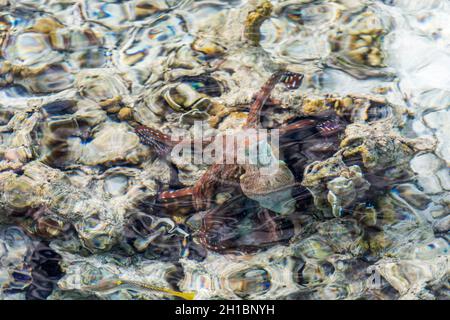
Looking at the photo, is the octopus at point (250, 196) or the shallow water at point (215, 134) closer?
the octopus at point (250, 196)

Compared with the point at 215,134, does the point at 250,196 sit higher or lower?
lower

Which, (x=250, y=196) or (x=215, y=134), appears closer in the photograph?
(x=250, y=196)

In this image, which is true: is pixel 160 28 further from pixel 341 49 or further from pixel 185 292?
pixel 185 292

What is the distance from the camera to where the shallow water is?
3.98 meters

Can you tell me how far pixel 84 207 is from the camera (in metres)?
4.13

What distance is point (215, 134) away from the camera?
4293mm

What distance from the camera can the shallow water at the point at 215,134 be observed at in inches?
157

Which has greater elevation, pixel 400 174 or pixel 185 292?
pixel 400 174

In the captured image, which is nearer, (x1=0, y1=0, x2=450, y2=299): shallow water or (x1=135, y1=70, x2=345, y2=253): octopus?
(x1=135, y1=70, x2=345, y2=253): octopus
